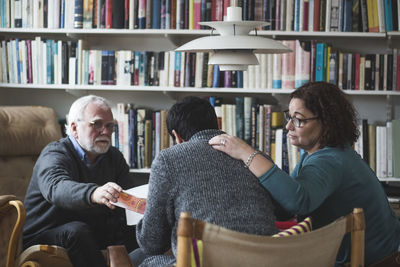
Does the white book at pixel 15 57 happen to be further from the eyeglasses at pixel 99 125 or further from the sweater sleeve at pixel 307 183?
the sweater sleeve at pixel 307 183

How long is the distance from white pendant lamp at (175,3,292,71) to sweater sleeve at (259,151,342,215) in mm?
410

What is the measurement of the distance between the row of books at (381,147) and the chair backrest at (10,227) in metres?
2.10

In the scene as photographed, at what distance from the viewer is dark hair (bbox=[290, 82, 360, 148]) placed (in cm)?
204

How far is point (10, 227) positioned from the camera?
232 cm

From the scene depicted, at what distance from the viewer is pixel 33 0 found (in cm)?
377

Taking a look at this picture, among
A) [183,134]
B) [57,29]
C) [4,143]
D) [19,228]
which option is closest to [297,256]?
[183,134]

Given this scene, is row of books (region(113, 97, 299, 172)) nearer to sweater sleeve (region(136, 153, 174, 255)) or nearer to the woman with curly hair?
the woman with curly hair

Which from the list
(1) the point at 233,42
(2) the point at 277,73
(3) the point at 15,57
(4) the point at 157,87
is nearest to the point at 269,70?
(2) the point at 277,73

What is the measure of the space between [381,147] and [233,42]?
192cm

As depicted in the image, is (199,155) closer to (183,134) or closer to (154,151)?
(183,134)

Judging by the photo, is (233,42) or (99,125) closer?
(233,42)

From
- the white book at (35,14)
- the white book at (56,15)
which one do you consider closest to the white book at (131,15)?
the white book at (56,15)

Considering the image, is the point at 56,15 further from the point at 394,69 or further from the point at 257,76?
the point at 394,69

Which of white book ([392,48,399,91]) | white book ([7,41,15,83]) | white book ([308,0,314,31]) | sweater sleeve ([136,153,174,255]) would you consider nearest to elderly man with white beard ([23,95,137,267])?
sweater sleeve ([136,153,174,255])
